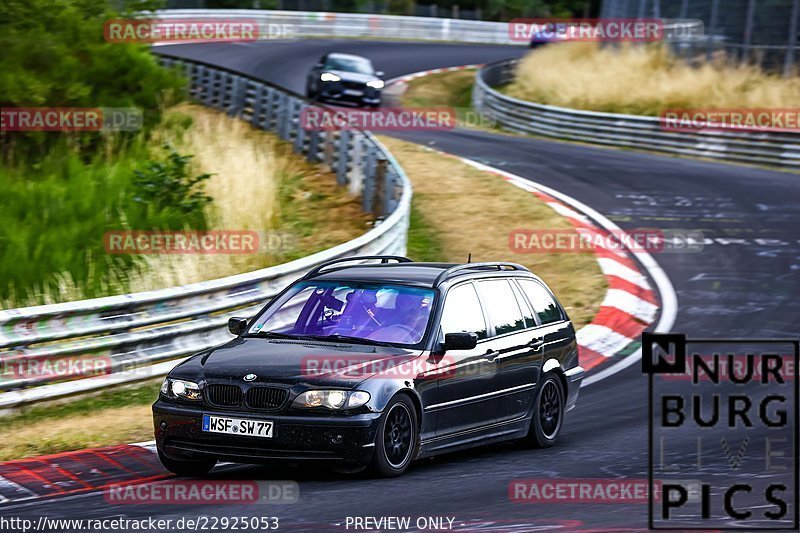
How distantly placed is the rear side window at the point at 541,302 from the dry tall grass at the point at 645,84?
21.3 metres

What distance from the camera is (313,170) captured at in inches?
876

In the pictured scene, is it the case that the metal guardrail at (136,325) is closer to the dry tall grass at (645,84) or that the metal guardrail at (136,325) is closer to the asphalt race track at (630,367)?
the asphalt race track at (630,367)

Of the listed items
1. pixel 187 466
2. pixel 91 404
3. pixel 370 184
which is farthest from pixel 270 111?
pixel 187 466

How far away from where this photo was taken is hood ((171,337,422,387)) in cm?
793

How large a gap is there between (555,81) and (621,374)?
80.1 feet

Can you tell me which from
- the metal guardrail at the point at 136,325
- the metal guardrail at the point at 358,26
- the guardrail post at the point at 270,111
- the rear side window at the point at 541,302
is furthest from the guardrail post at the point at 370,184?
the metal guardrail at the point at 358,26

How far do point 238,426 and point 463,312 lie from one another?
7.06 feet

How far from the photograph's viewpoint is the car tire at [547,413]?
9.88m

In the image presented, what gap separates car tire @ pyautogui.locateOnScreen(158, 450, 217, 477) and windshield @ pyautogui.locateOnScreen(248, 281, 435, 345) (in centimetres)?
111

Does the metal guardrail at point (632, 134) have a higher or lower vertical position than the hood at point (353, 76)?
lower

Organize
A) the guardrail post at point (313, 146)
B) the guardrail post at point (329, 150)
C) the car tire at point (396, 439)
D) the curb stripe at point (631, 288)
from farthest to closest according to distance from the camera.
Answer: the guardrail post at point (313, 146), the guardrail post at point (329, 150), the curb stripe at point (631, 288), the car tire at point (396, 439)

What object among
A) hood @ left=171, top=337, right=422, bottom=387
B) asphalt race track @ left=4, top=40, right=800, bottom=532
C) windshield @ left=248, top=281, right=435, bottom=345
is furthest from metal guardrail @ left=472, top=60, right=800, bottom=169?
hood @ left=171, top=337, right=422, bottom=387

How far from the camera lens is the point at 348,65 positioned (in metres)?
34.2

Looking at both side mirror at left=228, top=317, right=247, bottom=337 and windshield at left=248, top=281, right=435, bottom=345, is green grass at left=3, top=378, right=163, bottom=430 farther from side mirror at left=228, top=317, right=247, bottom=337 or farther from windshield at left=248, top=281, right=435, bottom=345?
windshield at left=248, top=281, right=435, bottom=345
